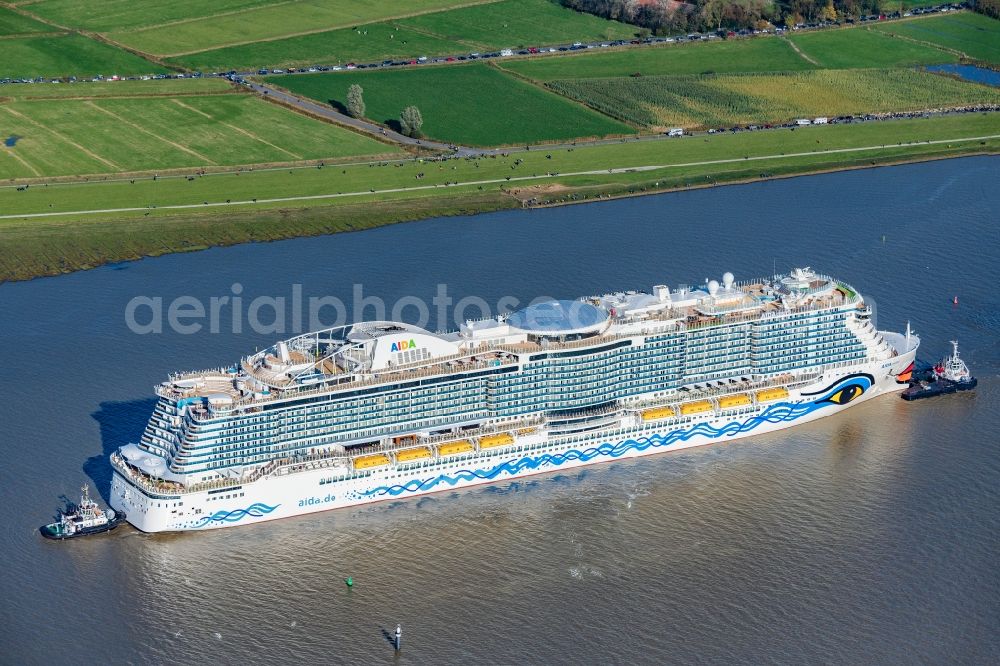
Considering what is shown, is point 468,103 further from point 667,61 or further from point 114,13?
point 114,13

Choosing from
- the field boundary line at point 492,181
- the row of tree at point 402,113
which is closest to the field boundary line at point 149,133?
the field boundary line at point 492,181

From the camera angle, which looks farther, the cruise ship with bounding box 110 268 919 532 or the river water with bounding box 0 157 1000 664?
the cruise ship with bounding box 110 268 919 532

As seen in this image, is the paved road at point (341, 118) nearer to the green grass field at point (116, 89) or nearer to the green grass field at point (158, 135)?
the green grass field at point (158, 135)

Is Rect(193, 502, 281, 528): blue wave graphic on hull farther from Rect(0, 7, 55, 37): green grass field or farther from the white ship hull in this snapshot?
Rect(0, 7, 55, 37): green grass field

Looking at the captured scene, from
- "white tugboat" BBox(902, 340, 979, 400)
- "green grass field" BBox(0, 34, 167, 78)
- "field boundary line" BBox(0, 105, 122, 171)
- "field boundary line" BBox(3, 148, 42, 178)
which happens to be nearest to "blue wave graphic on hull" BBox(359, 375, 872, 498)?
"white tugboat" BBox(902, 340, 979, 400)

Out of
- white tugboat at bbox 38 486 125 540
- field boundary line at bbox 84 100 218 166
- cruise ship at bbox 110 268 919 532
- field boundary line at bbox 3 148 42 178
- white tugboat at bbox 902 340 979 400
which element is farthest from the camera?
field boundary line at bbox 84 100 218 166

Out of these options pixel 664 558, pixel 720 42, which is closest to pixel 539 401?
pixel 664 558

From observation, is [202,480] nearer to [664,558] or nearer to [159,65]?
[664,558]
